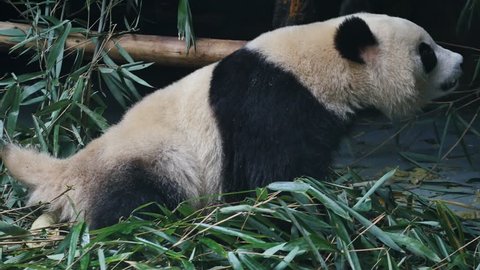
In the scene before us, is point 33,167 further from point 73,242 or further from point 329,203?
point 329,203

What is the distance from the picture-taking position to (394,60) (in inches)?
136

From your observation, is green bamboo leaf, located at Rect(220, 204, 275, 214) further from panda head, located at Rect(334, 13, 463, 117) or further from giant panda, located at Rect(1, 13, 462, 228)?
panda head, located at Rect(334, 13, 463, 117)

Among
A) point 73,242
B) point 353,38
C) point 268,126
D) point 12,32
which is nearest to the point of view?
point 73,242

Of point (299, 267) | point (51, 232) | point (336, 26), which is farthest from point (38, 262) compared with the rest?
point (336, 26)

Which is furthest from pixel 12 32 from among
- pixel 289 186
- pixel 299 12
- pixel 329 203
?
pixel 329 203

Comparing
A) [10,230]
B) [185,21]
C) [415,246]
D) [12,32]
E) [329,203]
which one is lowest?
[10,230]

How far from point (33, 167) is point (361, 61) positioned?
4.87 ft

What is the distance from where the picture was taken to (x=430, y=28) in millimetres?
7227

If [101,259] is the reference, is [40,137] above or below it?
below

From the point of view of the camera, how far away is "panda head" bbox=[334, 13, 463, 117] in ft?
11.1

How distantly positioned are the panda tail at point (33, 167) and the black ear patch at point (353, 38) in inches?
50.9

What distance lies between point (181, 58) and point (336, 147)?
1.65 metres

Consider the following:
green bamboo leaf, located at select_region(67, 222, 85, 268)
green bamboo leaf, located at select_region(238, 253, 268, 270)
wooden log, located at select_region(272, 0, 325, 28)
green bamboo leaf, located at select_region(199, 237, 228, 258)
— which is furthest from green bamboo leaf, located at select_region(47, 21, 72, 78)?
green bamboo leaf, located at select_region(238, 253, 268, 270)

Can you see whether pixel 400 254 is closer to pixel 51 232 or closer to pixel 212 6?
pixel 51 232
